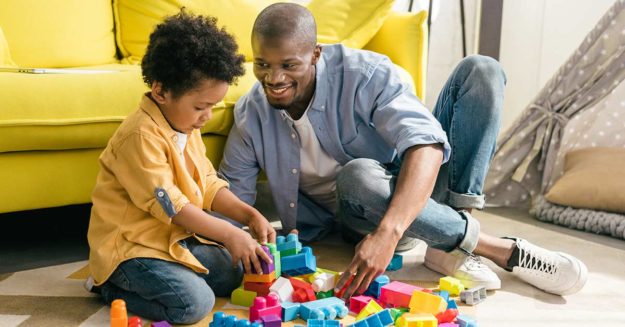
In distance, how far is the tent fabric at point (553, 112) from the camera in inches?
96.5

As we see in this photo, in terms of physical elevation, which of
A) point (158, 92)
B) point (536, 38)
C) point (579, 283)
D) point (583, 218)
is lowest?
point (583, 218)

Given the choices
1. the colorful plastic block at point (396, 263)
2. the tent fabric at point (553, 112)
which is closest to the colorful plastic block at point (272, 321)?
the colorful plastic block at point (396, 263)

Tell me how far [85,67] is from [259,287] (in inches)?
47.4

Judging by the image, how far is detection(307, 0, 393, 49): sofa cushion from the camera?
7.84ft

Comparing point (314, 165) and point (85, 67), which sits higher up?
point (85, 67)

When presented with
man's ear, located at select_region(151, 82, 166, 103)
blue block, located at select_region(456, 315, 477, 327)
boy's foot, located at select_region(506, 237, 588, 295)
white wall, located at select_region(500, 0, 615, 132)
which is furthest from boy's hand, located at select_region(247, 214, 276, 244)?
white wall, located at select_region(500, 0, 615, 132)

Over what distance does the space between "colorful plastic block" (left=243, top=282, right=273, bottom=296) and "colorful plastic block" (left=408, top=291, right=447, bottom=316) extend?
0.98 ft

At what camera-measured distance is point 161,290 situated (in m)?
1.40

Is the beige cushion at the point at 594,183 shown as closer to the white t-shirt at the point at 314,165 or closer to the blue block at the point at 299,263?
the white t-shirt at the point at 314,165

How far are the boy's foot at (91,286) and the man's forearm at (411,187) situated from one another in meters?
0.62

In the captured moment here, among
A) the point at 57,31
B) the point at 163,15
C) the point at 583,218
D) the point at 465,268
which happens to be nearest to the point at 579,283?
the point at 465,268

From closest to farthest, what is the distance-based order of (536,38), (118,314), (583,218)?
1. (118,314)
2. (583,218)
3. (536,38)

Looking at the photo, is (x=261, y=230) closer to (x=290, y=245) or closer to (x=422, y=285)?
(x=290, y=245)

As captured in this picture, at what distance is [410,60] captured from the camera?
2.34 metres
